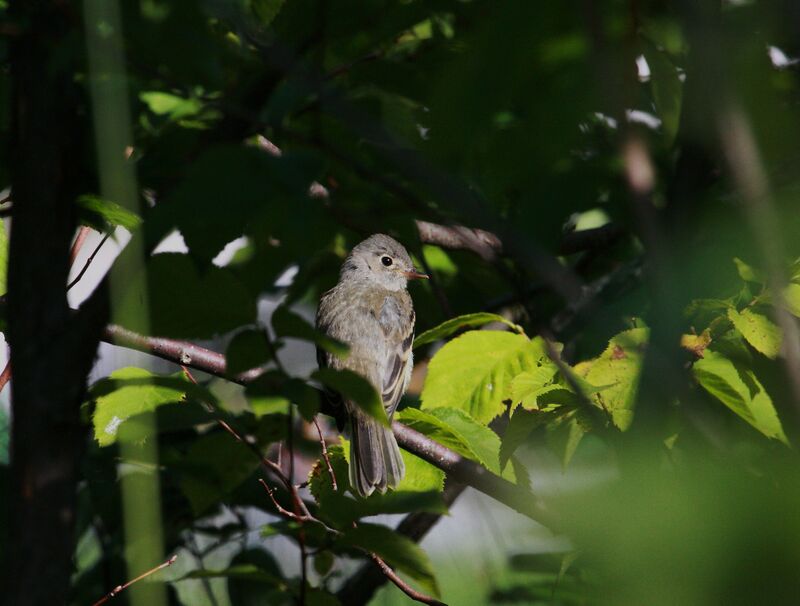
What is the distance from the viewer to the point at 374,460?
350cm

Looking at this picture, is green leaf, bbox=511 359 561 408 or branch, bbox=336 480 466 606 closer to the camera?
green leaf, bbox=511 359 561 408

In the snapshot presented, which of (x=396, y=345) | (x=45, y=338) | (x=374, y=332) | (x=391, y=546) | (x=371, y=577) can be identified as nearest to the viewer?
(x=45, y=338)

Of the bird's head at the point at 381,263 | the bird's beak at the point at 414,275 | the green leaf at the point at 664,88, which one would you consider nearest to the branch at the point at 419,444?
the green leaf at the point at 664,88

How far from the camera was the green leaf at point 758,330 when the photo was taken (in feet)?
7.54

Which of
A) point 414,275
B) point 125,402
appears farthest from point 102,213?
point 414,275

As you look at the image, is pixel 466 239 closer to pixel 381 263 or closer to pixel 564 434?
pixel 564 434

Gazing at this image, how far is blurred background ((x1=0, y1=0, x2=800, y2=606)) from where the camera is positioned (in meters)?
0.75

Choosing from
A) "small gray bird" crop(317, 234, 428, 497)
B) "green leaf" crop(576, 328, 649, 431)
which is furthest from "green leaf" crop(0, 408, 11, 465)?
"green leaf" crop(576, 328, 649, 431)

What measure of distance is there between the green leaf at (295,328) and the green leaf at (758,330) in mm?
1325

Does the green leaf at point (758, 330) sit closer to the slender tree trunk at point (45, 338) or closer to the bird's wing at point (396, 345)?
the slender tree trunk at point (45, 338)

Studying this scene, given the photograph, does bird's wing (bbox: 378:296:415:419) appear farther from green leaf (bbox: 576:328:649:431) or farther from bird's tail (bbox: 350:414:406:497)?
green leaf (bbox: 576:328:649:431)

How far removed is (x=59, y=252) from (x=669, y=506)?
38.1 inches

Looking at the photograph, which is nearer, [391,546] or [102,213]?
[391,546]

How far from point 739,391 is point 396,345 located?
228 cm
